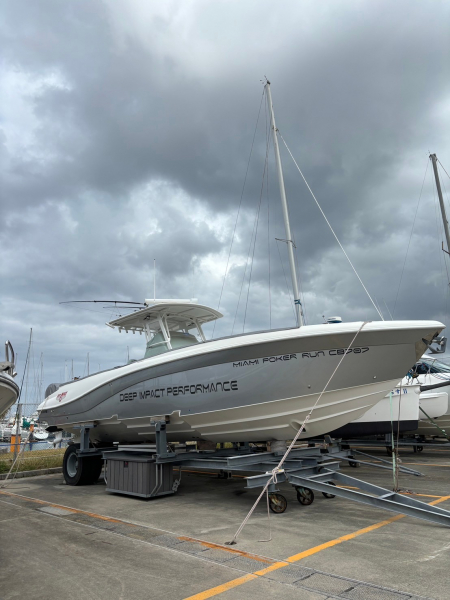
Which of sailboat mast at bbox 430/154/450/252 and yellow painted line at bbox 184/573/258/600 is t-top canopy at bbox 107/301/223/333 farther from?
sailboat mast at bbox 430/154/450/252

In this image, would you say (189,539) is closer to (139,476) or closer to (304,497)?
(304,497)

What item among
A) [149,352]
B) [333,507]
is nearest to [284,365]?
[333,507]

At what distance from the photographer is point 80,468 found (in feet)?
31.6

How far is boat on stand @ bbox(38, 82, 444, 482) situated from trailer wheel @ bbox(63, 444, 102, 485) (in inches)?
62.0

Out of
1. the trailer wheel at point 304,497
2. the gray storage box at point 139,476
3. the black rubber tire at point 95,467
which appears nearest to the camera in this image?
the trailer wheel at point 304,497

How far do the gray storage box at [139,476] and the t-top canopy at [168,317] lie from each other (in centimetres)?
307

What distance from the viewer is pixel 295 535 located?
507 centimetres

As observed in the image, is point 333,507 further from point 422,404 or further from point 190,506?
point 422,404

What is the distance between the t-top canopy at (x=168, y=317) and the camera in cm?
984

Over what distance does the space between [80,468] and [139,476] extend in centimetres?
261

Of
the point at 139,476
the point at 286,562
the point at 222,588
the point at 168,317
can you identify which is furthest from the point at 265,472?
the point at 168,317

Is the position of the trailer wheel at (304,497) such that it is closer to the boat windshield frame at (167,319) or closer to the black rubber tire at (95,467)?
the boat windshield frame at (167,319)

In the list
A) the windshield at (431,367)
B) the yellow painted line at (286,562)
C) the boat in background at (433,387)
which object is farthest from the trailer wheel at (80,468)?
the windshield at (431,367)

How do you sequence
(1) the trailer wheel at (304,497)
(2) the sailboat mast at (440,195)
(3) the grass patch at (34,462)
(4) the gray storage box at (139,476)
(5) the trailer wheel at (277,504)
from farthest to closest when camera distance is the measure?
(2) the sailboat mast at (440,195) < (3) the grass patch at (34,462) < (4) the gray storage box at (139,476) < (1) the trailer wheel at (304,497) < (5) the trailer wheel at (277,504)
